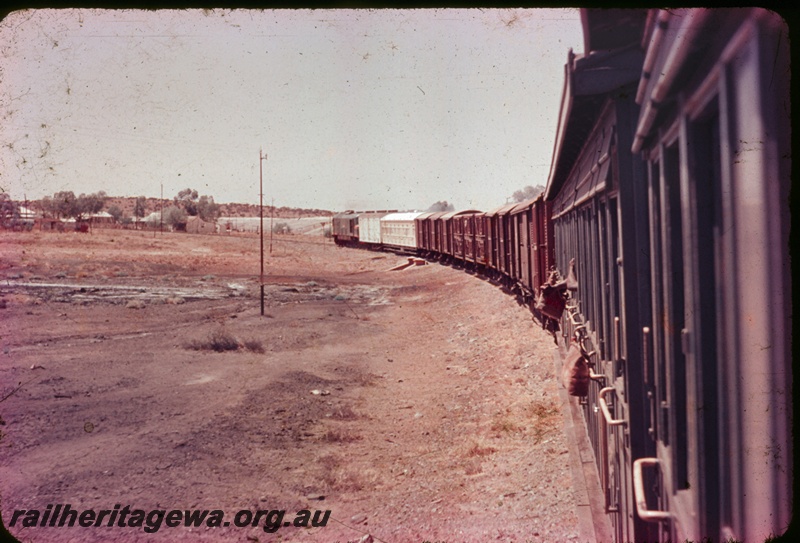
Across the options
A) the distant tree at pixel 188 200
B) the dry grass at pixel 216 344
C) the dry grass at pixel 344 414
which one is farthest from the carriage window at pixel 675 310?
the distant tree at pixel 188 200

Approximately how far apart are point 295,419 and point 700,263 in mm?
9093

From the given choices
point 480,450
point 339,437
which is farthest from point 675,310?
point 339,437

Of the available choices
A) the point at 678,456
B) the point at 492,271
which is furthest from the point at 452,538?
the point at 492,271

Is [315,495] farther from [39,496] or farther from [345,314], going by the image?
[345,314]

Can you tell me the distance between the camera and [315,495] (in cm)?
743

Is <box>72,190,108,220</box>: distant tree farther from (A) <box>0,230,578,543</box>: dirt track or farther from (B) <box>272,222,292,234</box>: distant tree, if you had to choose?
(A) <box>0,230,578,543</box>: dirt track

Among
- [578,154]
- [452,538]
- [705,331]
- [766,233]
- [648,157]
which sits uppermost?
[578,154]

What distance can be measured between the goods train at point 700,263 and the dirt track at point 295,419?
2.91 m

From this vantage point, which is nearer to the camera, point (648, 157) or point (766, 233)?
point (766, 233)

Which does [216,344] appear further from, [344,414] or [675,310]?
[675,310]

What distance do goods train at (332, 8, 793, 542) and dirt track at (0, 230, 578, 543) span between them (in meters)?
2.91

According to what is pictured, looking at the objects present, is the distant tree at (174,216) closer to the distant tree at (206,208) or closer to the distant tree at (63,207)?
the distant tree at (63,207)

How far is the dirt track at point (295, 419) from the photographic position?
22.3 ft

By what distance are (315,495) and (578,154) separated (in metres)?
5.16
